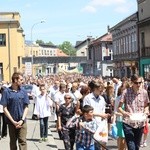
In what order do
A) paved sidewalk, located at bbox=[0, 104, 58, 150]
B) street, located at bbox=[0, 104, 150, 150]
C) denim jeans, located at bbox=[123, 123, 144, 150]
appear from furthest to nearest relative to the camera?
street, located at bbox=[0, 104, 150, 150] < paved sidewalk, located at bbox=[0, 104, 58, 150] < denim jeans, located at bbox=[123, 123, 144, 150]

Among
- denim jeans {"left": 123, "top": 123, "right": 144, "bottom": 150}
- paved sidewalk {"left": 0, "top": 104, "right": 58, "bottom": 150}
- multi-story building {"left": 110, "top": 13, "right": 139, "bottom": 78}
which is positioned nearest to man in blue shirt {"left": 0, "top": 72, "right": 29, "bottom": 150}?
denim jeans {"left": 123, "top": 123, "right": 144, "bottom": 150}

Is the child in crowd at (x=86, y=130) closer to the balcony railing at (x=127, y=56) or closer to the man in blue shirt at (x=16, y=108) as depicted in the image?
the man in blue shirt at (x=16, y=108)

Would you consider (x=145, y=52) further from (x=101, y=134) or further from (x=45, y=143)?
(x=101, y=134)

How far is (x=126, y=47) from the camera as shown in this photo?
212 feet

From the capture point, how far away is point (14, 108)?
10391mm

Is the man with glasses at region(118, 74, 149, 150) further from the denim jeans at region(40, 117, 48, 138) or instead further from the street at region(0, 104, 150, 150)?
the denim jeans at region(40, 117, 48, 138)

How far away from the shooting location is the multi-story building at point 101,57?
261ft

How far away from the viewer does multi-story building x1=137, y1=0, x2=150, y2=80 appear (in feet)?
170

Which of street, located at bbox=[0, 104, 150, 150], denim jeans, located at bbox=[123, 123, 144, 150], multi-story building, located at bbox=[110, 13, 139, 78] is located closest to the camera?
denim jeans, located at bbox=[123, 123, 144, 150]

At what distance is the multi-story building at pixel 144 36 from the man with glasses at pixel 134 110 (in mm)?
41707

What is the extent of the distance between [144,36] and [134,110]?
146 ft

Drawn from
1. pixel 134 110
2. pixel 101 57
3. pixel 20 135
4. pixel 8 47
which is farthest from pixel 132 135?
pixel 101 57

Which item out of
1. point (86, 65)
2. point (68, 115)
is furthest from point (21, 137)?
point (86, 65)

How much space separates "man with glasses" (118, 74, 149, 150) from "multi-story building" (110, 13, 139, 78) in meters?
43.7
